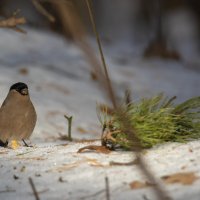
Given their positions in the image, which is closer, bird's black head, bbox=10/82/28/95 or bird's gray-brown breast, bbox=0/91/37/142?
bird's gray-brown breast, bbox=0/91/37/142

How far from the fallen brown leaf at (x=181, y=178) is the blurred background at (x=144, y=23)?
→ 7.74m

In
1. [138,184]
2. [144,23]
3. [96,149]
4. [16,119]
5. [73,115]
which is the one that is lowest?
[138,184]

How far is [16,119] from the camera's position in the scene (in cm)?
460

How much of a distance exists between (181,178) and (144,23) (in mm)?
11036

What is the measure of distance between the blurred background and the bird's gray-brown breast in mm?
5720

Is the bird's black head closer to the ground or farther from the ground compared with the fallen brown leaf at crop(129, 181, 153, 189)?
farther from the ground

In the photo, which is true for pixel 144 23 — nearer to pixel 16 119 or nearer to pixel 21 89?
pixel 21 89

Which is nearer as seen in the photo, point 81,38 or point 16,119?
point 81,38

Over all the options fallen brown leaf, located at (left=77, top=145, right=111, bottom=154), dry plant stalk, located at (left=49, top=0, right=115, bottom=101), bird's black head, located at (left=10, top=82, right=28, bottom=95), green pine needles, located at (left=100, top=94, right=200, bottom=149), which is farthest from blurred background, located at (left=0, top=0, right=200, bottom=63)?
dry plant stalk, located at (left=49, top=0, right=115, bottom=101)

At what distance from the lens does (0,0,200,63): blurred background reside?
10922 mm

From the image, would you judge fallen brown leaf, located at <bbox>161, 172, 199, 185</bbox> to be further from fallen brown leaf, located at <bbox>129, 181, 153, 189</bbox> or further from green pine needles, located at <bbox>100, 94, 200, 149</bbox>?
green pine needles, located at <bbox>100, 94, 200, 149</bbox>

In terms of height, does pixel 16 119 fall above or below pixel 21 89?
below

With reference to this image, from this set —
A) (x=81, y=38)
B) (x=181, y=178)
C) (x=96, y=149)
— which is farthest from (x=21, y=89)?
(x=81, y=38)

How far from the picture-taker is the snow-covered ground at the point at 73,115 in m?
2.83
